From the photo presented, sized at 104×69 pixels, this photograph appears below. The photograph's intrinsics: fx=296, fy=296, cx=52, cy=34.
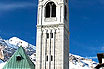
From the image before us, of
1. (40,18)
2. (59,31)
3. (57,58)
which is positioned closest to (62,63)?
(57,58)

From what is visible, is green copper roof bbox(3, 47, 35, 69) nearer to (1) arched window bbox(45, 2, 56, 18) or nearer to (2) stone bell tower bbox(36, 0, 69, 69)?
(2) stone bell tower bbox(36, 0, 69, 69)

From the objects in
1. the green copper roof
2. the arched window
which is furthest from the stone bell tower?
the green copper roof

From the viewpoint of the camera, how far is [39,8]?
68438 millimetres

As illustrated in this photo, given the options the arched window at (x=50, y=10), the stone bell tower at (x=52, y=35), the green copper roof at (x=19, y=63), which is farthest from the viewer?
the arched window at (x=50, y=10)

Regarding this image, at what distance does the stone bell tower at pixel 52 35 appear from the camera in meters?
63.5

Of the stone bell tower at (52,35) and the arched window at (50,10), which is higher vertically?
the arched window at (50,10)

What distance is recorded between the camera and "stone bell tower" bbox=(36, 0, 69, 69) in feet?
208

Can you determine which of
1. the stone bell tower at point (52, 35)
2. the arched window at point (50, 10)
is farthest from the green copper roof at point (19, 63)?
the arched window at point (50, 10)

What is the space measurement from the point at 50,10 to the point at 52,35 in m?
6.26

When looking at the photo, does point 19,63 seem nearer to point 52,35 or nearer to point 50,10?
point 52,35

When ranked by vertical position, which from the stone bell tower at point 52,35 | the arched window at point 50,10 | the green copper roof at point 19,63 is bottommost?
the green copper roof at point 19,63

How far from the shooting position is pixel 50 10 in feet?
223

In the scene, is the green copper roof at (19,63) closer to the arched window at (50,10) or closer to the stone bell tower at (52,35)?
the stone bell tower at (52,35)

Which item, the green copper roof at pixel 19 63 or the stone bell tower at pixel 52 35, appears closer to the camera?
the stone bell tower at pixel 52 35
